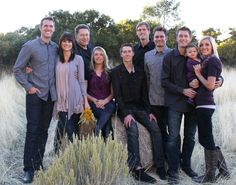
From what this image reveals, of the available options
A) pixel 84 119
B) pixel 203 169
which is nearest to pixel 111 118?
pixel 84 119

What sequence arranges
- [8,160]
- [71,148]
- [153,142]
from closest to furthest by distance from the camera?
[71,148] < [153,142] < [8,160]

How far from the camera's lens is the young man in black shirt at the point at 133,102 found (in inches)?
220

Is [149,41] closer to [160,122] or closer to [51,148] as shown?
[160,122]

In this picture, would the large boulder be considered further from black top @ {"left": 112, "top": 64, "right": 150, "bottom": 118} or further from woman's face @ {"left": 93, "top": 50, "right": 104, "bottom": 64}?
woman's face @ {"left": 93, "top": 50, "right": 104, "bottom": 64}

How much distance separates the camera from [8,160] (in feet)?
20.1

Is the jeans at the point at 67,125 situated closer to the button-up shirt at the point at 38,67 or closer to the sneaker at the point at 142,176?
the button-up shirt at the point at 38,67

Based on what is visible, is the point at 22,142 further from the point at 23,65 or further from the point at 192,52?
the point at 192,52

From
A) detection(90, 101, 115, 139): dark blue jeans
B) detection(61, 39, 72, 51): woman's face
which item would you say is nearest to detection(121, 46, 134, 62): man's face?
detection(90, 101, 115, 139): dark blue jeans

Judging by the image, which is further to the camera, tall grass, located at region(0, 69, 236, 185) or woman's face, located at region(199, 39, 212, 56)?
tall grass, located at region(0, 69, 236, 185)

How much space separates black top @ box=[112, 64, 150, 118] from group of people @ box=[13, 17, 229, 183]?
14 millimetres

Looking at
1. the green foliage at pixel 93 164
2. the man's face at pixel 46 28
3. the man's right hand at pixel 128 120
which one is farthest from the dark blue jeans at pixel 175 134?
the man's face at pixel 46 28

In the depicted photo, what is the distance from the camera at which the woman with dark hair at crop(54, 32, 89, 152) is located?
5363 millimetres

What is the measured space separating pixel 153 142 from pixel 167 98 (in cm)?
65

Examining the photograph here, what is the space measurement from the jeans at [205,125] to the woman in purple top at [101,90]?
1.23 meters
